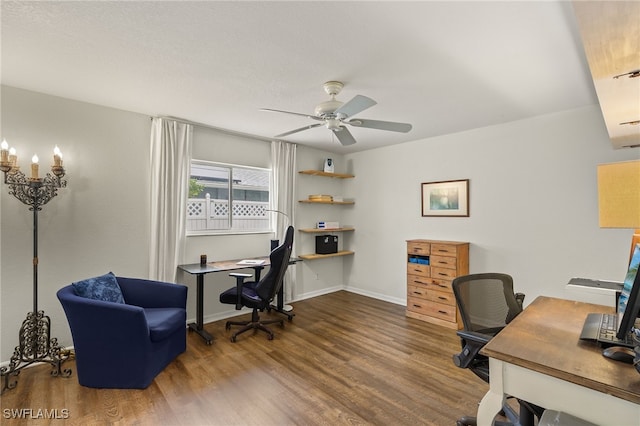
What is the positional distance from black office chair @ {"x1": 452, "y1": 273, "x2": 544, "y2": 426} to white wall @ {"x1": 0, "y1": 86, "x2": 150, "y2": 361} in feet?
10.9

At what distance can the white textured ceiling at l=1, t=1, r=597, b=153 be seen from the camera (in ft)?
5.47

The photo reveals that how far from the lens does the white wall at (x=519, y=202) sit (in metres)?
3.10

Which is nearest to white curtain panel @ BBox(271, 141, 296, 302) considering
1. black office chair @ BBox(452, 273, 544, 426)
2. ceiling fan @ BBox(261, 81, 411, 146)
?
ceiling fan @ BBox(261, 81, 411, 146)

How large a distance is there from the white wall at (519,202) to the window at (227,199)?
199 cm

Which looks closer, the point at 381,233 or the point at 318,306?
the point at 318,306

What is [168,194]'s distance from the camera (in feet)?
11.7

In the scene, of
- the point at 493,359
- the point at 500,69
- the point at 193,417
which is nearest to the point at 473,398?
the point at 493,359

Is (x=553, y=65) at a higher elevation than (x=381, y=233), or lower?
higher

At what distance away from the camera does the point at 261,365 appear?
2.78 m

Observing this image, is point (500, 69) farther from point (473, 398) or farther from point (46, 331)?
point (46, 331)

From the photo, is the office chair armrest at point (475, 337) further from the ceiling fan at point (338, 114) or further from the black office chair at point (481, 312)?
the ceiling fan at point (338, 114)

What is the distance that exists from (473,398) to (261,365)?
1769mm

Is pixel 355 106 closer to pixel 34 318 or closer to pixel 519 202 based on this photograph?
pixel 519 202

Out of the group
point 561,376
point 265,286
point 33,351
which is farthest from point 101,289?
point 561,376
